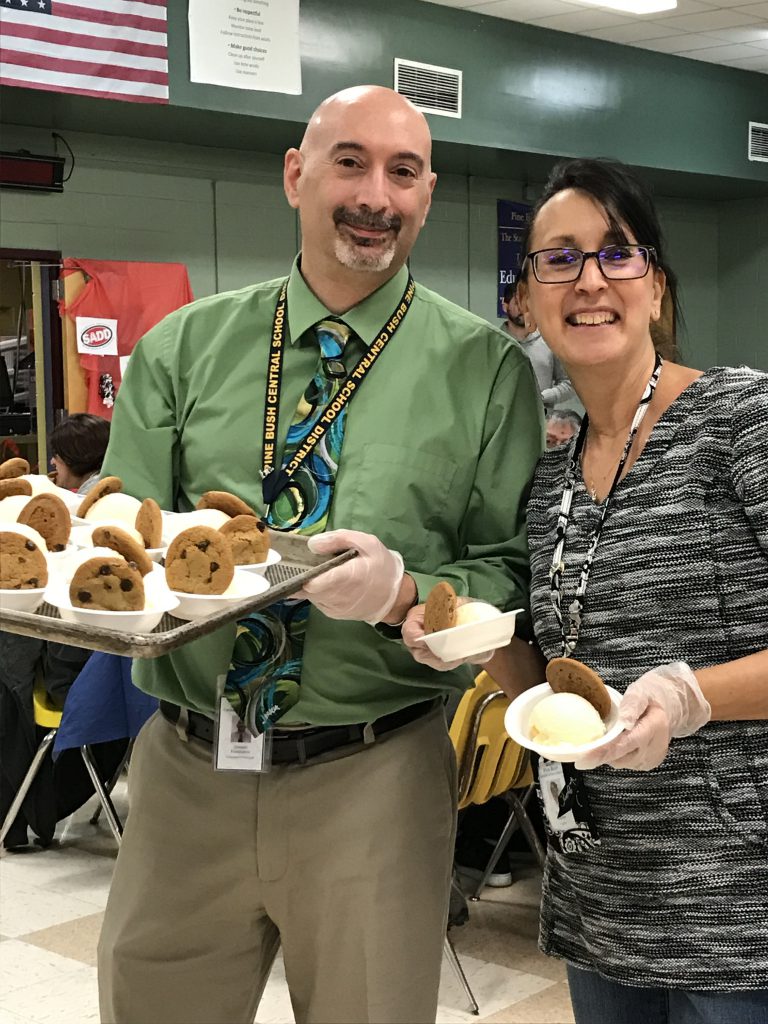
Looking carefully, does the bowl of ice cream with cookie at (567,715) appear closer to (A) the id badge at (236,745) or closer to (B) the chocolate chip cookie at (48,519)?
(A) the id badge at (236,745)

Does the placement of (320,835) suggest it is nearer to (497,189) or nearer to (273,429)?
(273,429)

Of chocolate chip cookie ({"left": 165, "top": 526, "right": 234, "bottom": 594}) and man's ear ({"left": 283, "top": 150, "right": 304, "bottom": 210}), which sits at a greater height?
man's ear ({"left": 283, "top": 150, "right": 304, "bottom": 210})

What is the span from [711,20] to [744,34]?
1.58 ft

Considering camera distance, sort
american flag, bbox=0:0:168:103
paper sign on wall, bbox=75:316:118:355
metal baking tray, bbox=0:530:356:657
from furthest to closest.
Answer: paper sign on wall, bbox=75:316:118:355 → american flag, bbox=0:0:168:103 → metal baking tray, bbox=0:530:356:657

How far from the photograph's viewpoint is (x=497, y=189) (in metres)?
9.28

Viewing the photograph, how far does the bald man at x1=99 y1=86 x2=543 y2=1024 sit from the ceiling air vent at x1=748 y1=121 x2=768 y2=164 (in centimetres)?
847

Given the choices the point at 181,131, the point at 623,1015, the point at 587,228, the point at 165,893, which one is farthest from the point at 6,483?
the point at 181,131

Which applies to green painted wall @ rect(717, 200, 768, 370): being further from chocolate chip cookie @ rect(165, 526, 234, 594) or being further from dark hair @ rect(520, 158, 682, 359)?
chocolate chip cookie @ rect(165, 526, 234, 594)

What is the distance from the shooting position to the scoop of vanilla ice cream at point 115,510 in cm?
178

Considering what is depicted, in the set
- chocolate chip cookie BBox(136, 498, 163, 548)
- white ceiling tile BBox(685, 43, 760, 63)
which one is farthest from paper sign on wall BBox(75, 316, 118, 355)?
chocolate chip cookie BBox(136, 498, 163, 548)

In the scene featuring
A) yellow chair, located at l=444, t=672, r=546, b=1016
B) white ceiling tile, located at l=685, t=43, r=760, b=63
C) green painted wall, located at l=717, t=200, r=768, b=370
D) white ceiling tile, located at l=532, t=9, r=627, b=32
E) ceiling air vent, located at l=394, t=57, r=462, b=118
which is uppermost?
white ceiling tile, located at l=685, t=43, r=760, b=63

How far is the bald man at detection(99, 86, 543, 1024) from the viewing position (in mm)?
1858

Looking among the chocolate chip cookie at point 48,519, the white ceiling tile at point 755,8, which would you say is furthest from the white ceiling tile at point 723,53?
the chocolate chip cookie at point 48,519

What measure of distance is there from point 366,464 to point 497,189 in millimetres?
7760
